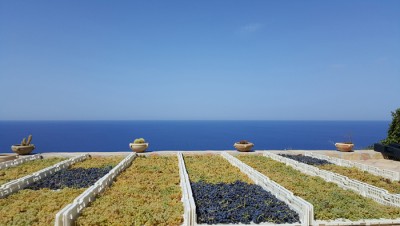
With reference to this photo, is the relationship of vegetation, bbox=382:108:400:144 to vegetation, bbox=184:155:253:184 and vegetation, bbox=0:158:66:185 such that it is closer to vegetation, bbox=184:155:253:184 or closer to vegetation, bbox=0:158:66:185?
vegetation, bbox=184:155:253:184

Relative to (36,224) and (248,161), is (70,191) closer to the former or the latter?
(36,224)

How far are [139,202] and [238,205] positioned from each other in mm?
3856

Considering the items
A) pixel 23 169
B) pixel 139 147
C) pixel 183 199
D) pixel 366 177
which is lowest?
pixel 366 177

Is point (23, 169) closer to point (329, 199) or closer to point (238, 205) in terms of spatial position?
point (238, 205)

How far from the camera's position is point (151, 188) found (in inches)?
555

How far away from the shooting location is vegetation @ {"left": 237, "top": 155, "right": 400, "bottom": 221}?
10.6m

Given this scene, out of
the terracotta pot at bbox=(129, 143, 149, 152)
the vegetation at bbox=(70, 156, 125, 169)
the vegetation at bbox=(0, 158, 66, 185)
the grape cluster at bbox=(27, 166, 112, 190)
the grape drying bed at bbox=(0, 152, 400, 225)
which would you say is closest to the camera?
the grape drying bed at bbox=(0, 152, 400, 225)

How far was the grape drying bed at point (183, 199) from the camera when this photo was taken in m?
9.98

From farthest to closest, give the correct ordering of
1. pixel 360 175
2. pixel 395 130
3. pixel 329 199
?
pixel 395 130 < pixel 360 175 < pixel 329 199

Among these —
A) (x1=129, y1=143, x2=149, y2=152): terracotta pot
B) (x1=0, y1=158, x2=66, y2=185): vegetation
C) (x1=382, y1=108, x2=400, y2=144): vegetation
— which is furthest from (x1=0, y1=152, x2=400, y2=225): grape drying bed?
(x1=382, y1=108, x2=400, y2=144): vegetation

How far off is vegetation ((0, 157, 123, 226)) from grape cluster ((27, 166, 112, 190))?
0.45 metres

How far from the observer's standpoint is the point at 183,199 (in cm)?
1182

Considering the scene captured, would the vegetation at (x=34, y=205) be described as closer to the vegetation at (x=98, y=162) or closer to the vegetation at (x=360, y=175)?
the vegetation at (x=98, y=162)

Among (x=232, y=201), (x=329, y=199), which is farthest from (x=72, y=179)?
(x=329, y=199)
